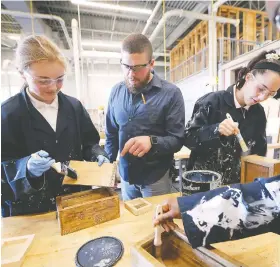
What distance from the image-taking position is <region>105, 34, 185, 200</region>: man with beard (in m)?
1.34

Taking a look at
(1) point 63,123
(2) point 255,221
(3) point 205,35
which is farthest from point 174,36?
(2) point 255,221

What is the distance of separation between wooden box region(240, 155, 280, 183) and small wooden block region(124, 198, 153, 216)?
0.63 meters

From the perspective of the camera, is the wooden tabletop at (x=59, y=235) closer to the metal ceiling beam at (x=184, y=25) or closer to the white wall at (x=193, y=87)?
the white wall at (x=193, y=87)

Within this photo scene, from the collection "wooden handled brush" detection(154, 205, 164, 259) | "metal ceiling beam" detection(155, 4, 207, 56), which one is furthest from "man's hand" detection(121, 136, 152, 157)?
"metal ceiling beam" detection(155, 4, 207, 56)

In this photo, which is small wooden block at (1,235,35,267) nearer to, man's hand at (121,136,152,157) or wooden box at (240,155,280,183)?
man's hand at (121,136,152,157)

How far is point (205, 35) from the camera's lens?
659cm

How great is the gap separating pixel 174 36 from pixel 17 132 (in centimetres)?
782

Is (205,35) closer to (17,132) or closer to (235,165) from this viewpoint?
(235,165)

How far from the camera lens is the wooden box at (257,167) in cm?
110

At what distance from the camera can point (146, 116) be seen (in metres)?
1.42

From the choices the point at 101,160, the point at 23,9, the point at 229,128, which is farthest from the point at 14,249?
the point at 23,9

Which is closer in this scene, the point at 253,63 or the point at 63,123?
the point at 63,123

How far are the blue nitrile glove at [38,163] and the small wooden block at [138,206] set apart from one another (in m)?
0.43

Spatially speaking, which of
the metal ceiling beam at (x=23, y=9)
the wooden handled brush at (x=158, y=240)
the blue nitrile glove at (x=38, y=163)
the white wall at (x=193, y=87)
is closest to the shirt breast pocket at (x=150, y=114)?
the blue nitrile glove at (x=38, y=163)
